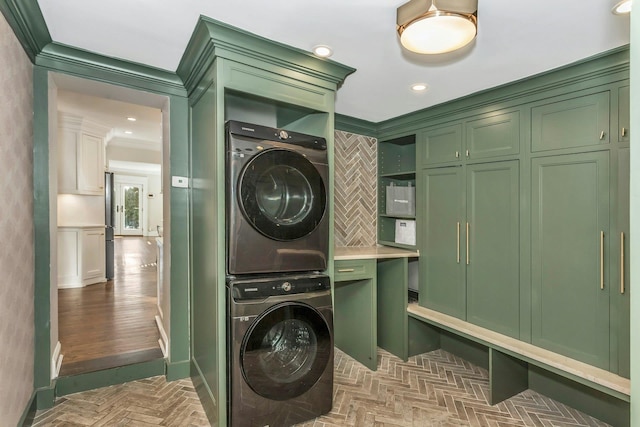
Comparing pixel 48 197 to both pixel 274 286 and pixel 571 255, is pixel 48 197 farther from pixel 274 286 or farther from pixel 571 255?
pixel 571 255

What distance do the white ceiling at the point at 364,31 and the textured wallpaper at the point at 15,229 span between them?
40 centimetres

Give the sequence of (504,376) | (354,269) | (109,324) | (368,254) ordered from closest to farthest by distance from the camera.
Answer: (504,376)
(354,269)
(368,254)
(109,324)

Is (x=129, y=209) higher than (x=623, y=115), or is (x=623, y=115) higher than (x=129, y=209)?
(x=623, y=115)

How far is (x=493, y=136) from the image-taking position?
9.16ft

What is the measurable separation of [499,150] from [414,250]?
4.17 feet

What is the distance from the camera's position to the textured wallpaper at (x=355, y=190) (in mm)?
3646

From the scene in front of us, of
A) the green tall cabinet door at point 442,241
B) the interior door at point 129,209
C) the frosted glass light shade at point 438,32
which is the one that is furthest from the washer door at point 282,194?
the interior door at point 129,209

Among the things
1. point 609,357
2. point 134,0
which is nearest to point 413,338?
point 609,357

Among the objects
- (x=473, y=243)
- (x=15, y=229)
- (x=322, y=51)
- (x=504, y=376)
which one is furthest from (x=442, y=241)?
(x=15, y=229)

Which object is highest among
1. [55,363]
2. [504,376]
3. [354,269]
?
[354,269]

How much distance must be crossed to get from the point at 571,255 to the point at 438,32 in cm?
180

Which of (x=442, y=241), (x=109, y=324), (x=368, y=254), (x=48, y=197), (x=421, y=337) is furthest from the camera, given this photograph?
(x=109, y=324)

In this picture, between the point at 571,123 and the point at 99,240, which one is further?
the point at 99,240

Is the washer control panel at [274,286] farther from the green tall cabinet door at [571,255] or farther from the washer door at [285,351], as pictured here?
the green tall cabinet door at [571,255]
